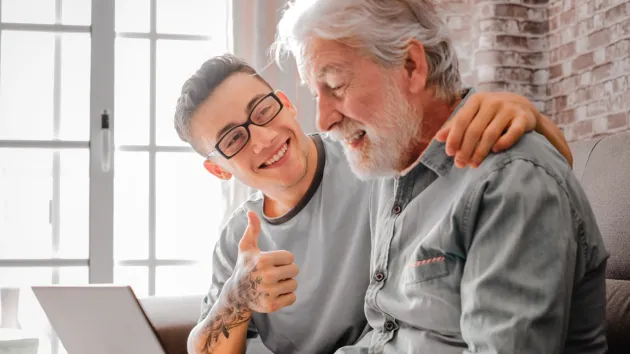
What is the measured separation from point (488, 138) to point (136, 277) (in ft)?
9.17

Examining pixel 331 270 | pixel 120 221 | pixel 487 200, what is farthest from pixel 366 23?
pixel 120 221

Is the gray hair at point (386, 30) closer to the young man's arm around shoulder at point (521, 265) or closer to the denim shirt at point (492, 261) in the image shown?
the denim shirt at point (492, 261)

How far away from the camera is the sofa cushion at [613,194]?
1.65 meters

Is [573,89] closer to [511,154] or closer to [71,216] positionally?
[511,154]

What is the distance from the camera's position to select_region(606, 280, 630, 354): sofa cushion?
153 cm

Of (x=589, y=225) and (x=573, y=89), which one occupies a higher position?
(x=573, y=89)

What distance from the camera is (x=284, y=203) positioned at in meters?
1.76

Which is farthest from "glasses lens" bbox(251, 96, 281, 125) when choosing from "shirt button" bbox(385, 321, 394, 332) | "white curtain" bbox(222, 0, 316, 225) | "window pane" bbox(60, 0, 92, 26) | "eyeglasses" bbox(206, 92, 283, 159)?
"window pane" bbox(60, 0, 92, 26)

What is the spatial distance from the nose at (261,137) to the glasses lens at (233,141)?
0.02 m

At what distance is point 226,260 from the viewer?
1807 mm

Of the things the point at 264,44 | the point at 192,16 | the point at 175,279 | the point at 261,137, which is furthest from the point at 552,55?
the point at 175,279

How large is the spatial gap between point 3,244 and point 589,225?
3.06 metres

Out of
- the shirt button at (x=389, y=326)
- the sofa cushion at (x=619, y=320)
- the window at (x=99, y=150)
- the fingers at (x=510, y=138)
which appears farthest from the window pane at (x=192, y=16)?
the fingers at (x=510, y=138)

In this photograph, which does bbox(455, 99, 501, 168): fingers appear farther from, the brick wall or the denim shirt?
the brick wall
